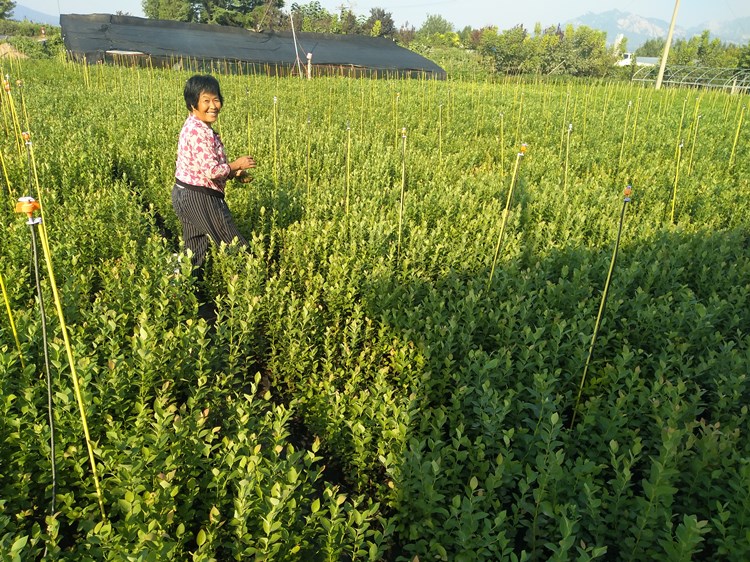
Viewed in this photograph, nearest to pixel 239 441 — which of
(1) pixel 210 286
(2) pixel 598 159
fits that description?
(1) pixel 210 286

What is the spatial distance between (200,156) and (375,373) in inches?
84.9

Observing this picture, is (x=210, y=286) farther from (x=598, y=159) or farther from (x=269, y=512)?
(x=598, y=159)

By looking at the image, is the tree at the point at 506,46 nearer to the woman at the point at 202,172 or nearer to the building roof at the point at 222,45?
the building roof at the point at 222,45

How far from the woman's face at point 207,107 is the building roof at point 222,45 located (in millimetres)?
20712

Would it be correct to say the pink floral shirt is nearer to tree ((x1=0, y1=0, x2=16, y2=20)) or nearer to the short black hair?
the short black hair

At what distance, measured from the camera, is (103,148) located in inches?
267

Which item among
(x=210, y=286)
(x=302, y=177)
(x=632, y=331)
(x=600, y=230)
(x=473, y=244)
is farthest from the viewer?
(x=302, y=177)

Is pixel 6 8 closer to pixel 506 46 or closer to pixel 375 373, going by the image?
pixel 506 46

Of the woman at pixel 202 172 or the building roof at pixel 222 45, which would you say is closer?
the woman at pixel 202 172

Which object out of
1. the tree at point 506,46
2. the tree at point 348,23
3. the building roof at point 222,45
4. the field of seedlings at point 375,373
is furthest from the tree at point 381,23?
the field of seedlings at point 375,373

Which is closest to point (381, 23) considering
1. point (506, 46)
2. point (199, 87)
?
point (506, 46)

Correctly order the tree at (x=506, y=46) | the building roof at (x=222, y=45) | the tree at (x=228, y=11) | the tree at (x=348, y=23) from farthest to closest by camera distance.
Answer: the tree at (x=348, y=23)
the tree at (x=228, y=11)
the tree at (x=506, y=46)
the building roof at (x=222, y=45)

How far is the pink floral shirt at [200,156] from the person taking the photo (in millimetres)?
3721

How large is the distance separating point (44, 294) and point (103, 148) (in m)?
4.49
